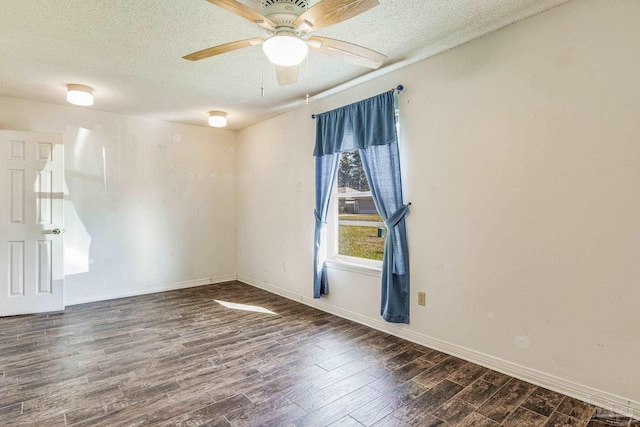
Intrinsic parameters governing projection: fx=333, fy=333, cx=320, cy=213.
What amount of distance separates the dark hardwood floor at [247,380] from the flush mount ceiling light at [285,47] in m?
2.11

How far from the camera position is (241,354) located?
2.79m

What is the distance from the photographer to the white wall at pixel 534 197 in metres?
1.97

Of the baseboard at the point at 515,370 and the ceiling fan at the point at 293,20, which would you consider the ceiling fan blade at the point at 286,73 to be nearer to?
the ceiling fan at the point at 293,20

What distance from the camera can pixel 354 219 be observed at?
3779 millimetres

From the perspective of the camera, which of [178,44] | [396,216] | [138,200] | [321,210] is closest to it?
[178,44]

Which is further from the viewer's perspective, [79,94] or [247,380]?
[79,94]

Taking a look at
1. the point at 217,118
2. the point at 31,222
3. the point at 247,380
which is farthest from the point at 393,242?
the point at 31,222

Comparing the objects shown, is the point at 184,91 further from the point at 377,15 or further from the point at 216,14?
the point at 377,15

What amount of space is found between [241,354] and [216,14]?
2.57 m

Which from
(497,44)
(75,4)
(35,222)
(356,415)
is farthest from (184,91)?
(356,415)

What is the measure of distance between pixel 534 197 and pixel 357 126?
174 cm

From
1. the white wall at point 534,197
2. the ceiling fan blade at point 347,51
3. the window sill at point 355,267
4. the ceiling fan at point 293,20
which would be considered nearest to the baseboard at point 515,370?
the white wall at point 534,197

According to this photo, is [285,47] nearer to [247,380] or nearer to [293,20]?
[293,20]

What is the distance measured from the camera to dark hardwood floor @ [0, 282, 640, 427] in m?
1.95
